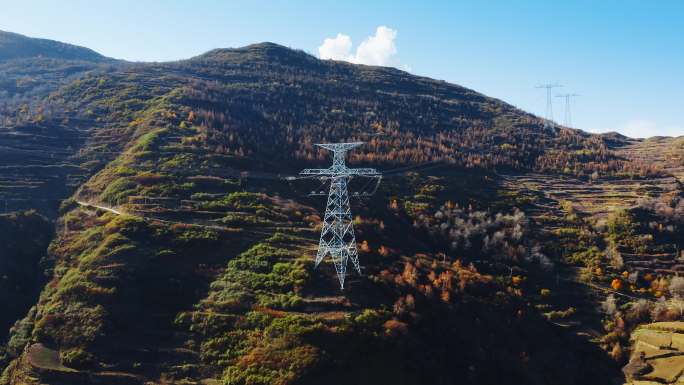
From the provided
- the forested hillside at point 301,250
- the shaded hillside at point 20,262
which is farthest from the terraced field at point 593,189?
the shaded hillside at point 20,262

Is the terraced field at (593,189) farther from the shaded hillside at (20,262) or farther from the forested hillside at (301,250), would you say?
the shaded hillside at (20,262)

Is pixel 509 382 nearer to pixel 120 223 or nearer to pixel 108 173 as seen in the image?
pixel 120 223

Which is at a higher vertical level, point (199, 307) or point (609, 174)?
point (609, 174)

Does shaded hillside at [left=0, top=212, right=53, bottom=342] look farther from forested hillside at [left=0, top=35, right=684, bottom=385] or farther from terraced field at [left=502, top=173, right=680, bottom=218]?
terraced field at [left=502, top=173, right=680, bottom=218]

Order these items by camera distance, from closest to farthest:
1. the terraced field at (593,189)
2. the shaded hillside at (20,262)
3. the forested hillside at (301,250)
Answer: the forested hillside at (301,250) < the shaded hillside at (20,262) < the terraced field at (593,189)

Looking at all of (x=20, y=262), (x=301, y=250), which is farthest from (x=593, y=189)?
(x=20, y=262)

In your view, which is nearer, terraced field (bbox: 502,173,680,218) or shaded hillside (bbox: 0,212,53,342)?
shaded hillside (bbox: 0,212,53,342)

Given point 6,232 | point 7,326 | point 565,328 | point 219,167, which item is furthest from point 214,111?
point 565,328

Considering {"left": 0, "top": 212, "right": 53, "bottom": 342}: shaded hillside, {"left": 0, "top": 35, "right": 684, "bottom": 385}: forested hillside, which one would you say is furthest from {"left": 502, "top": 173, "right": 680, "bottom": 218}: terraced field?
{"left": 0, "top": 212, "right": 53, "bottom": 342}: shaded hillside
